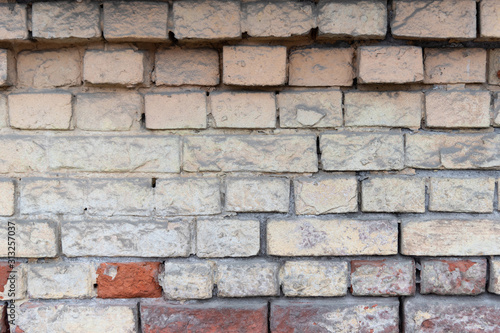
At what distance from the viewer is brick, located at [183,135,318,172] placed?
1.08 m

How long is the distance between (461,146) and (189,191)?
822 millimetres

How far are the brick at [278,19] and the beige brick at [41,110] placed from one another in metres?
0.59

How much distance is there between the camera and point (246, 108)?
1.08 meters

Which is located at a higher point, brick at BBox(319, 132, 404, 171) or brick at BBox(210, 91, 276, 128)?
brick at BBox(210, 91, 276, 128)

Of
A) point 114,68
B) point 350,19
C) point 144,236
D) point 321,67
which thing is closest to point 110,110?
point 114,68

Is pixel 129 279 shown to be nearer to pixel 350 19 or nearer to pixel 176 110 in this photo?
pixel 176 110

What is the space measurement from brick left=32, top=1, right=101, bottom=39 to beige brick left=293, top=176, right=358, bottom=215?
751 millimetres

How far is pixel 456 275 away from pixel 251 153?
0.71 meters

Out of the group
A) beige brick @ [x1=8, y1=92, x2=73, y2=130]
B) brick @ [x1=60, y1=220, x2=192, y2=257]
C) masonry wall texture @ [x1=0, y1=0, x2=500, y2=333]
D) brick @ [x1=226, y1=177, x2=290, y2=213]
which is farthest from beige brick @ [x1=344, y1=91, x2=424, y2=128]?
beige brick @ [x1=8, y1=92, x2=73, y2=130]

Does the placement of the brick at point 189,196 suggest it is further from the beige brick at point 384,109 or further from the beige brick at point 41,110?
the beige brick at point 384,109

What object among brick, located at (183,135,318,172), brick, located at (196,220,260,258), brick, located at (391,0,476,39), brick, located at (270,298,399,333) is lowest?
brick, located at (270,298,399,333)

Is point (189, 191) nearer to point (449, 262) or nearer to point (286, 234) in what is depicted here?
point (286, 234)

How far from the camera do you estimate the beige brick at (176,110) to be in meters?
1.09

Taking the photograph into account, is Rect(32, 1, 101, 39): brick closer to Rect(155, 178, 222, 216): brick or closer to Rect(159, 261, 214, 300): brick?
Rect(155, 178, 222, 216): brick
